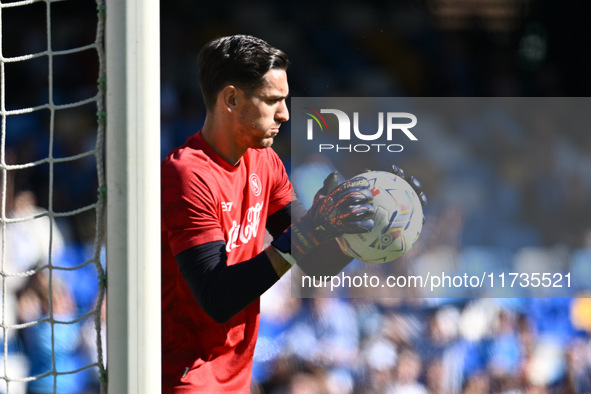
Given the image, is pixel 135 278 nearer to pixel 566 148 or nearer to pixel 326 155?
pixel 326 155

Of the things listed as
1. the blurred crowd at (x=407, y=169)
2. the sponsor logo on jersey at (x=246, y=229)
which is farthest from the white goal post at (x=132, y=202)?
the blurred crowd at (x=407, y=169)

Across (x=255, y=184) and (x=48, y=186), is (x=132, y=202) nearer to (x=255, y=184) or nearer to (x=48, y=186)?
(x=255, y=184)

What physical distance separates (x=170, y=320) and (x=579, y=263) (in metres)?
1.49

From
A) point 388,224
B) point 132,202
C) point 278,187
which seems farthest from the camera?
point 278,187

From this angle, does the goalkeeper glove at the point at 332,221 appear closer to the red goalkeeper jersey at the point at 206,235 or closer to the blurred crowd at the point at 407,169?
the red goalkeeper jersey at the point at 206,235

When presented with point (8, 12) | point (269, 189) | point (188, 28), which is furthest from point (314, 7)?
point (8, 12)

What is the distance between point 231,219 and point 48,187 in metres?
0.69

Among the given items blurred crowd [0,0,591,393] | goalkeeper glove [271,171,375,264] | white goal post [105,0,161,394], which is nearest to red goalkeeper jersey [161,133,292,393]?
blurred crowd [0,0,591,393]

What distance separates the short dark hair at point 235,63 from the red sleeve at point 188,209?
28 centimetres

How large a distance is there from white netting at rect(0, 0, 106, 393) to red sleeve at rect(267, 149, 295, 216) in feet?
2.03

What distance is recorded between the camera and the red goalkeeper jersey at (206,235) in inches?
76.0

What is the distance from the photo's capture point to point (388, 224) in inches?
74.7

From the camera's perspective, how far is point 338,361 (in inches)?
90.5

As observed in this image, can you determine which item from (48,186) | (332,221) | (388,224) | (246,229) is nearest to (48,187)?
(48,186)
